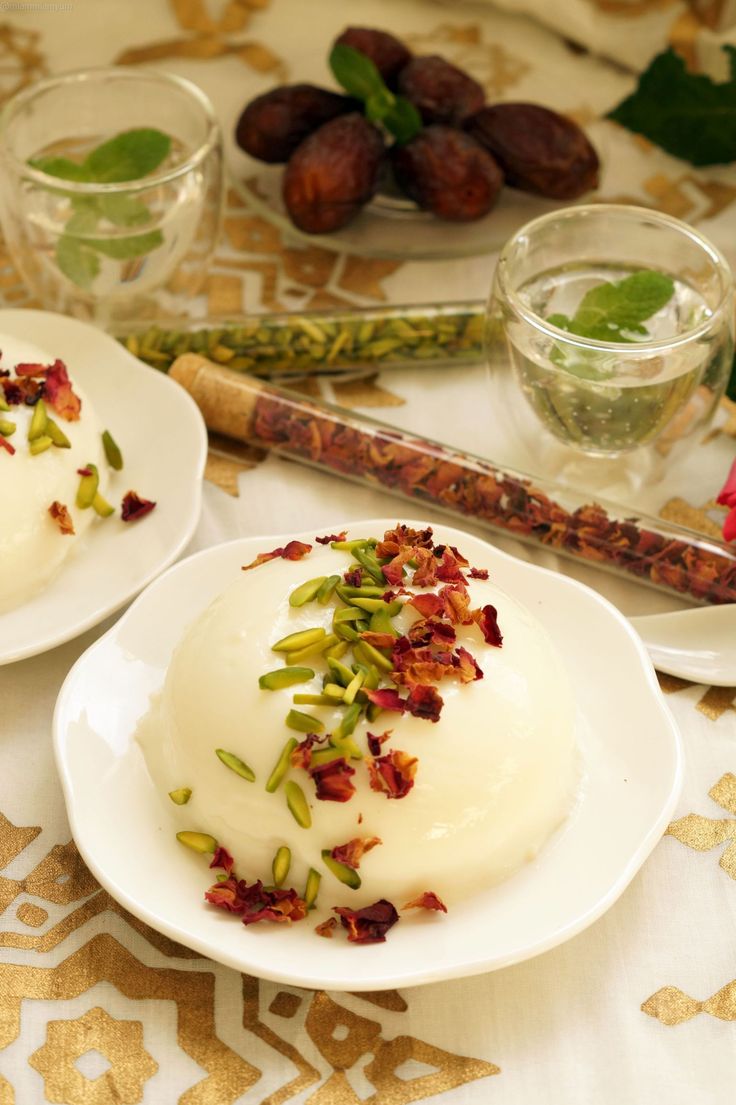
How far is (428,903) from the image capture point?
880mm

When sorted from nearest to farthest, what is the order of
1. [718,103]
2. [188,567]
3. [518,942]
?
[518,942] < [188,567] < [718,103]

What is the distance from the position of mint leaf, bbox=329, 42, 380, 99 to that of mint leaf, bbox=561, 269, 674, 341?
48cm

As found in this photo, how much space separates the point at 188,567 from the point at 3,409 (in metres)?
0.24

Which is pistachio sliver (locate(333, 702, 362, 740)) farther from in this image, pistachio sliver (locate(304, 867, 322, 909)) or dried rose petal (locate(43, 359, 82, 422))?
dried rose petal (locate(43, 359, 82, 422))

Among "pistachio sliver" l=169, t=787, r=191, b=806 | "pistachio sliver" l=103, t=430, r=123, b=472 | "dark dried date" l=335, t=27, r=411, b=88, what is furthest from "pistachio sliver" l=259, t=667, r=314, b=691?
"dark dried date" l=335, t=27, r=411, b=88

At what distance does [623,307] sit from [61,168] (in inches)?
25.8

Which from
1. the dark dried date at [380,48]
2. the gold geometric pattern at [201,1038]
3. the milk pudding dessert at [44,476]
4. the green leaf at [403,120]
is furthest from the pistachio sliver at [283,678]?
the dark dried date at [380,48]

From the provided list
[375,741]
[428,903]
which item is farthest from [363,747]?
[428,903]

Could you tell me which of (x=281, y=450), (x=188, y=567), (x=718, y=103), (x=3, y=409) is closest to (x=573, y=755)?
(x=188, y=567)

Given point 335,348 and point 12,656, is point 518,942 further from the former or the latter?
point 335,348

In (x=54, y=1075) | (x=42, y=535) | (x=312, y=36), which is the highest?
(x=312, y=36)

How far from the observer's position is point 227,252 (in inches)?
64.2

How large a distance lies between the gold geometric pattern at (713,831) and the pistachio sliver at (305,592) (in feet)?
1.19

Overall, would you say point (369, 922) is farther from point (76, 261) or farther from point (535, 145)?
point (535, 145)
